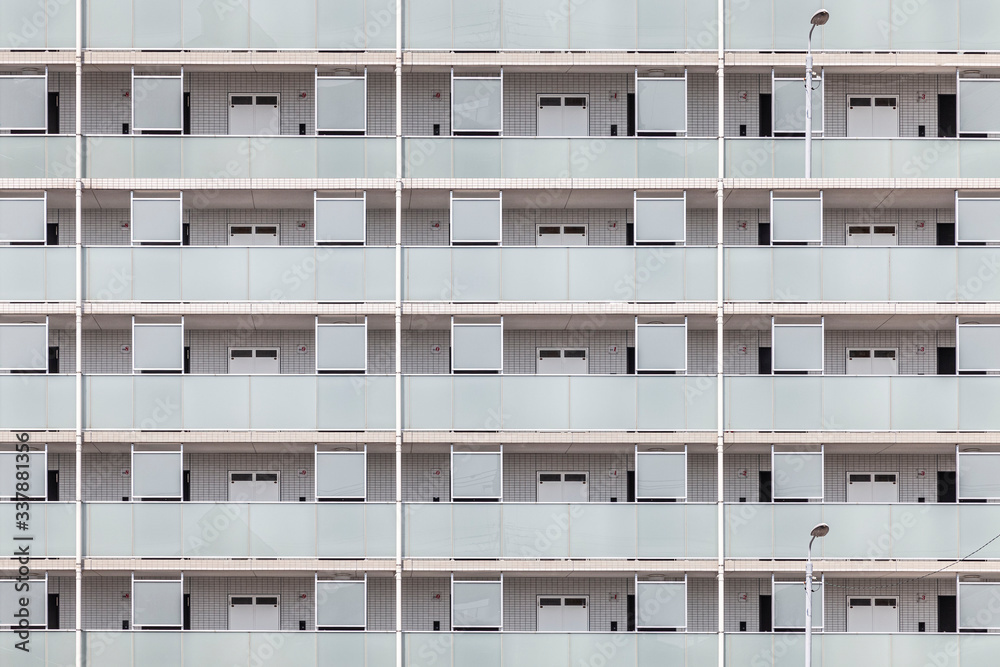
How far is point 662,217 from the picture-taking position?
2852cm

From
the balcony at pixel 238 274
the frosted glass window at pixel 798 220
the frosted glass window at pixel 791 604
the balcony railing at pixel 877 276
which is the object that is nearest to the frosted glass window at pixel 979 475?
the balcony railing at pixel 877 276

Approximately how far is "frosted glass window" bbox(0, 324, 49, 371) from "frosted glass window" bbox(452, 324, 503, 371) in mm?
9737

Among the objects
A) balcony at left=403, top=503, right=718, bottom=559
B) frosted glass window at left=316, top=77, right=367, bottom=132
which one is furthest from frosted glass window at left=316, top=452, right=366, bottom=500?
frosted glass window at left=316, top=77, right=367, bottom=132

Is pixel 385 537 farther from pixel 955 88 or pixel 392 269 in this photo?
pixel 955 88

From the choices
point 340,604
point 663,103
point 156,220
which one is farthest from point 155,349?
point 663,103

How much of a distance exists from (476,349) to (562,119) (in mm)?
6327

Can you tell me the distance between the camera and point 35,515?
27.4m

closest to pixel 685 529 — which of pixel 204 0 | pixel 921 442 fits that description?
pixel 921 442

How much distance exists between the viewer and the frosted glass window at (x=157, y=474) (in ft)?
91.4

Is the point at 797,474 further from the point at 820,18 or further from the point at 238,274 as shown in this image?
the point at 238,274

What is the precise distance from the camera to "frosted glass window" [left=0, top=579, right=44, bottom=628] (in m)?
27.4

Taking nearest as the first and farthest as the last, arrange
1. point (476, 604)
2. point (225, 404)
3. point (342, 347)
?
point (476, 604) < point (225, 404) < point (342, 347)

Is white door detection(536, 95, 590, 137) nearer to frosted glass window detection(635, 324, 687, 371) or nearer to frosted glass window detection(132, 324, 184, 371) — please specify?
frosted glass window detection(635, 324, 687, 371)

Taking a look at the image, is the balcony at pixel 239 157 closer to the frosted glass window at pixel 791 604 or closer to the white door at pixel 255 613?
the white door at pixel 255 613
